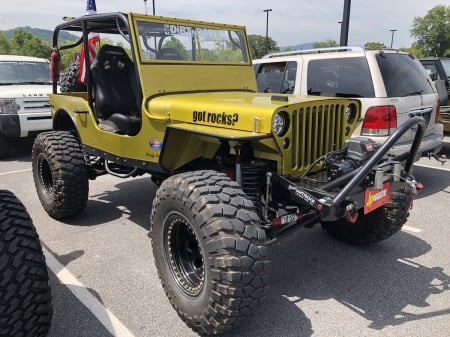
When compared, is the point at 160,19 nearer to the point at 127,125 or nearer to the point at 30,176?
the point at 127,125

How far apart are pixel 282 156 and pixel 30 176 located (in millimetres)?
5471

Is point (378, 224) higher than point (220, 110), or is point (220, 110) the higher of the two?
point (220, 110)

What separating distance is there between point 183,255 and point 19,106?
6514mm

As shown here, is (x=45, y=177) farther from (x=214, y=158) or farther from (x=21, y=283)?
(x=21, y=283)

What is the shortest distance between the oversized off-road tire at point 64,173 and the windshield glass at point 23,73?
16.7 feet

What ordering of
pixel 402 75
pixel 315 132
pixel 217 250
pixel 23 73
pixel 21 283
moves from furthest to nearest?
pixel 23 73 → pixel 402 75 → pixel 315 132 → pixel 217 250 → pixel 21 283

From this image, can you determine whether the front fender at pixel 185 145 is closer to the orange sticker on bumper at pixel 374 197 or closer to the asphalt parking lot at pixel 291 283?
the asphalt parking lot at pixel 291 283

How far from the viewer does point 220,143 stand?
333cm

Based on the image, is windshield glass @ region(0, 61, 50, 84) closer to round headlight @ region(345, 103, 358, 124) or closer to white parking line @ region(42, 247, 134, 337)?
white parking line @ region(42, 247, 134, 337)

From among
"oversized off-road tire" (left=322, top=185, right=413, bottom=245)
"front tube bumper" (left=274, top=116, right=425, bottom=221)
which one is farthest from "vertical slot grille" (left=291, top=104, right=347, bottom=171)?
"oversized off-road tire" (left=322, top=185, right=413, bottom=245)

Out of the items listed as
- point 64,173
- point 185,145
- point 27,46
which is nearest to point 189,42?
point 185,145

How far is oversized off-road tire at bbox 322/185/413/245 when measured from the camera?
364cm

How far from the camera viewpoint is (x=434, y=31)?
2333 inches

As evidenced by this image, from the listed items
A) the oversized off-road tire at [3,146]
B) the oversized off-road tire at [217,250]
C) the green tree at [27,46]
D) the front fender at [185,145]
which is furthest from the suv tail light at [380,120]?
the green tree at [27,46]
